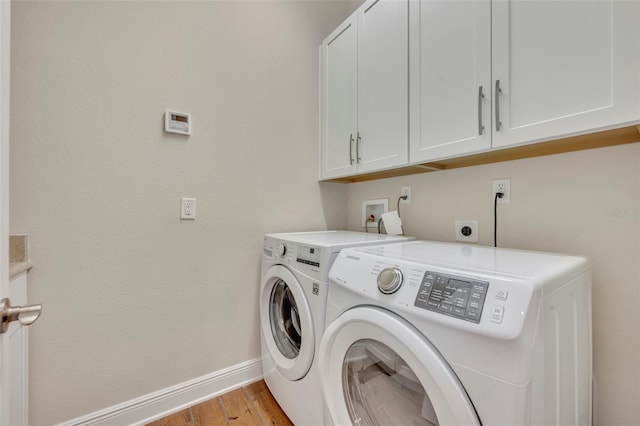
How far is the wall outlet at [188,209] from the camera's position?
1.49 metres

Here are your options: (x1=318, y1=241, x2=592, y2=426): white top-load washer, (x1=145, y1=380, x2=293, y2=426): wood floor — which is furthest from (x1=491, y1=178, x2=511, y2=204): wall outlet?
(x1=145, y1=380, x2=293, y2=426): wood floor

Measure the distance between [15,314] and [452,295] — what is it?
35.5 inches

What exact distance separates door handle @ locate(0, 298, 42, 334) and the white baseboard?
113 centimetres

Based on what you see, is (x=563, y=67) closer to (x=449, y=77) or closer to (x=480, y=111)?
(x=480, y=111)

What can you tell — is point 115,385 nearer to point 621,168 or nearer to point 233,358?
point 233,358

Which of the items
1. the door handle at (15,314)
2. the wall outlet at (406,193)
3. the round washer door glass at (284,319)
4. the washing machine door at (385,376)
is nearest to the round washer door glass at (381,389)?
the washing machine door at (385,376)

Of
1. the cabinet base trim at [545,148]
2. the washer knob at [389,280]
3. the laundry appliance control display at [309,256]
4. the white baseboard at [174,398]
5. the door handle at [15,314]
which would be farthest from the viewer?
the white baseboard at [174,398]

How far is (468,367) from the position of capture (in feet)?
1.99

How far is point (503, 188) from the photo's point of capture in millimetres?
1271

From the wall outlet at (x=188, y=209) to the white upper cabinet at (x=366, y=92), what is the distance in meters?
0.88

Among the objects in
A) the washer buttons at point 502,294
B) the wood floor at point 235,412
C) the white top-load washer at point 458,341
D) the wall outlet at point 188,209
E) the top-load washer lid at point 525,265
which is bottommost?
the wood floor at point 235,412

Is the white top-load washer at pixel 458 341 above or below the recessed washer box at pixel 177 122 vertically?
below

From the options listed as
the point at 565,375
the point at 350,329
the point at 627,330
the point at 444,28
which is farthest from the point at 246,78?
the point at 627,330

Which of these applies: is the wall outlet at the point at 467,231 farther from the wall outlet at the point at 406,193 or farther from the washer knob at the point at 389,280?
the washer knob at the point at 389,280
